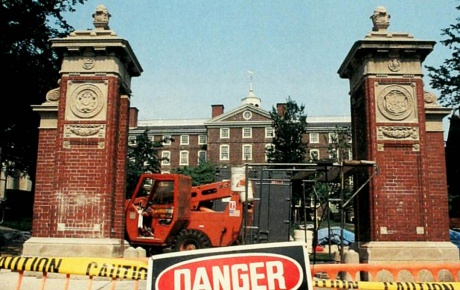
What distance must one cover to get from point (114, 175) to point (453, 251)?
7.51m

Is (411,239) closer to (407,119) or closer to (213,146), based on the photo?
(407,119)

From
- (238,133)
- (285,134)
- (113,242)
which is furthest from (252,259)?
(238,133)

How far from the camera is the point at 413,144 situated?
10430mm

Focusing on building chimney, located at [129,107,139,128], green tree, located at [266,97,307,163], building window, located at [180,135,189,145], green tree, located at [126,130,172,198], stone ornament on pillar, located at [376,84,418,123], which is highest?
building chimney, located at [129,107,139,128]

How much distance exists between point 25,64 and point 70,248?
28.1ft

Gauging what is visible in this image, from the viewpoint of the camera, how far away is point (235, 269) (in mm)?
2656

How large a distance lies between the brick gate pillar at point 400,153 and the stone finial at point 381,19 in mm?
22

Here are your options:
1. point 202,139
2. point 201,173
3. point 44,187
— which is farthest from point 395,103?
point 202,139

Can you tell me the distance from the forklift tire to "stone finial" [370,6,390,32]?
281 inches

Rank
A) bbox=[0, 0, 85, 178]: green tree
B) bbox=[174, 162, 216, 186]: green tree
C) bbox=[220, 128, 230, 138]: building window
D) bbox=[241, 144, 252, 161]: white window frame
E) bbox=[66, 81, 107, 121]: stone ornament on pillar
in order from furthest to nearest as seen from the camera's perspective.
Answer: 1. bbox=[220, 128, 230, 138]: building window
2. bbox=[241, 144, 252, 161]: white window frame
3. bbox=[174, 162, 216, 186]: green tree
4. bbox=[0, 0, 85, 178]: green tree
5. bbox=[66, 81, 107, 121]: stone ornament on pillar

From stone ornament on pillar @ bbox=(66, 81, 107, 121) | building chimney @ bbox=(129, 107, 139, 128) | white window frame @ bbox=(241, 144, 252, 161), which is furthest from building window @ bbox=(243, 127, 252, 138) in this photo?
stone ornament on pillar @ bbox=(66, 81, 107, 121)

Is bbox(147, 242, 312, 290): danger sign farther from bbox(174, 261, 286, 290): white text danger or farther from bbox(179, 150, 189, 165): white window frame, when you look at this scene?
bbox(179, 150, 189, 165): white window frame

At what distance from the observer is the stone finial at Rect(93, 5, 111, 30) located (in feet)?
36.8

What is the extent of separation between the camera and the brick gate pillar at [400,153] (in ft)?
32.9
